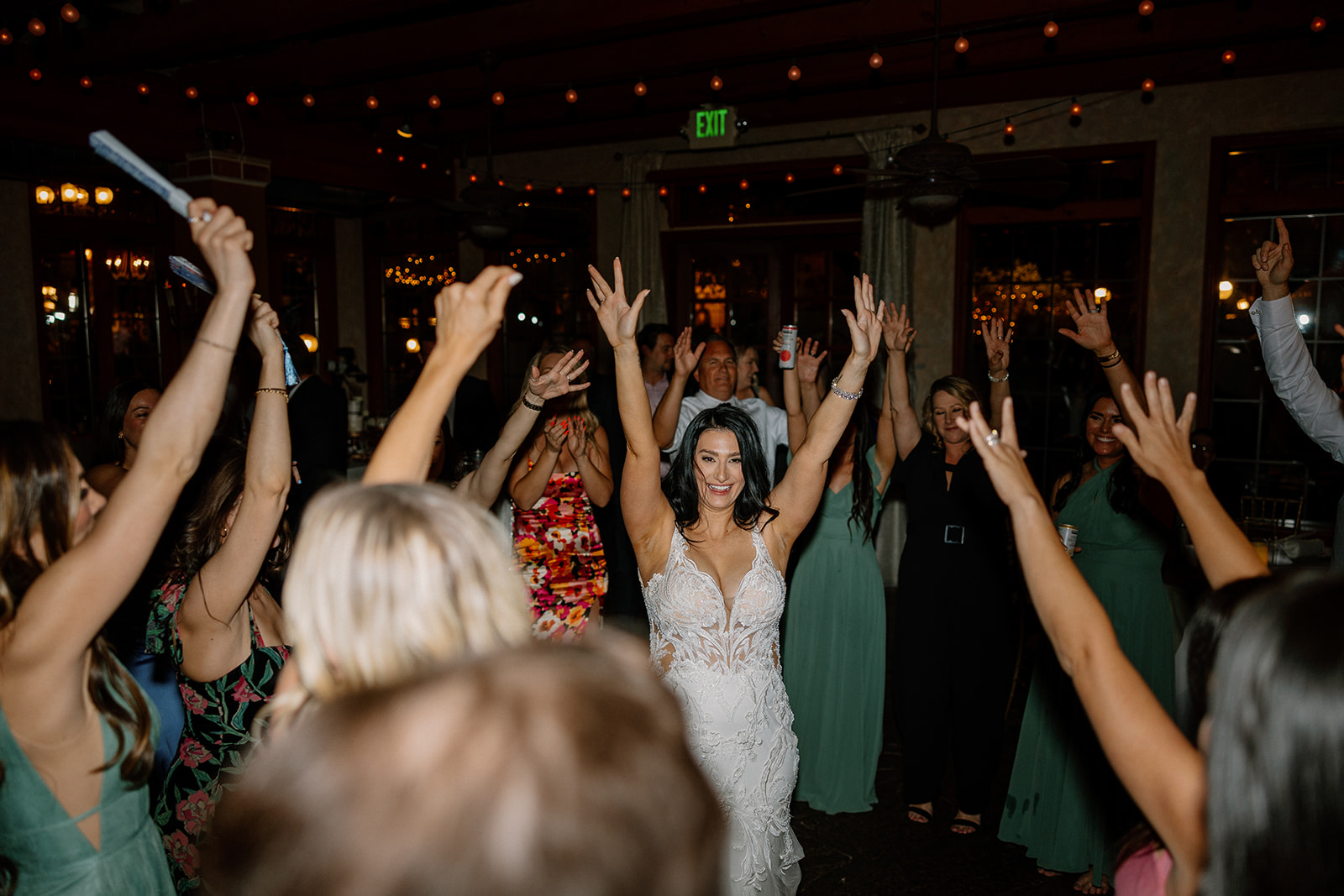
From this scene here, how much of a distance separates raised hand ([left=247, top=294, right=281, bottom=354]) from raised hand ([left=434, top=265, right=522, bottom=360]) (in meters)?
0.54

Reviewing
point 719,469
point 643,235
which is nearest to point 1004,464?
point 719,469

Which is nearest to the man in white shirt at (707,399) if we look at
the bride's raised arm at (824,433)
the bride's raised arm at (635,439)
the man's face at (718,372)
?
the man's face at (718,372)

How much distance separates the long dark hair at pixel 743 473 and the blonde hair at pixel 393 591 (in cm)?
151

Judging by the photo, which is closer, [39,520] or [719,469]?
[39,520]

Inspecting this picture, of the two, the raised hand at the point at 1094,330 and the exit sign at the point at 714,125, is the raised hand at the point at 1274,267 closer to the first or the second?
the raised hand at the point at 1094,330

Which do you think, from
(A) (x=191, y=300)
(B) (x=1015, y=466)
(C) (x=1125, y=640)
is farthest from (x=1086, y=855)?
(A) (x=191, y=300)

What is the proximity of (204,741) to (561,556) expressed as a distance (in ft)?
5.67

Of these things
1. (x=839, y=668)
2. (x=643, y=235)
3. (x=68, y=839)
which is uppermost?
(x=643, y=235)

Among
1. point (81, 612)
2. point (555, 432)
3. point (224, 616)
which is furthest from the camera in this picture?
point (555, 432)

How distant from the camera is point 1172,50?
5148mm

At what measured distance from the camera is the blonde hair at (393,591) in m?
0.77

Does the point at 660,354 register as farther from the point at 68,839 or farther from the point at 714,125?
the point at 68,839

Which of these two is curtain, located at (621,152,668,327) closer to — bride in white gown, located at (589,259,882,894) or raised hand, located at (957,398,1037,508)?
bride in white gown, located at (589,259,882,894)

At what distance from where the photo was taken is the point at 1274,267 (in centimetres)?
240
